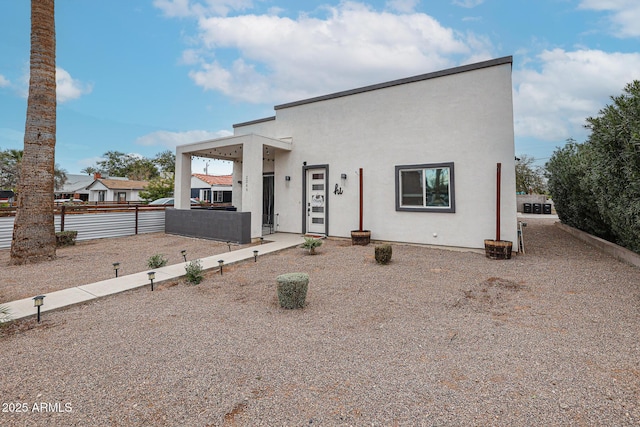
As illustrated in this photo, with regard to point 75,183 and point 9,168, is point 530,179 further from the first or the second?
point 75,183

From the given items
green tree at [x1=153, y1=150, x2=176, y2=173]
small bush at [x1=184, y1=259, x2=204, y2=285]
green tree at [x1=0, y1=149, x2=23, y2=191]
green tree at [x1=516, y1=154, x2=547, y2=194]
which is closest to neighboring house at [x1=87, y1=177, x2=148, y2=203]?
green tree at [x1=0, y1=149, x2=23, y2=191]

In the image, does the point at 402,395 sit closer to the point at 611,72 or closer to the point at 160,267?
the point at 160,267

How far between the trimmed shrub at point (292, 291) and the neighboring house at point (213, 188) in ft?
76.4

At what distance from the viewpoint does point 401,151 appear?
28.2ft

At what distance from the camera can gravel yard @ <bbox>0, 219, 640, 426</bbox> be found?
2.03 metres

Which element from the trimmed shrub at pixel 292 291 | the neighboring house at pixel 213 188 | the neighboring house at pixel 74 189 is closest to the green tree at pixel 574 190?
the trimmed shrub at pixel 292 291

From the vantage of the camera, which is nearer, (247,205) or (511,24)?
(247,205)

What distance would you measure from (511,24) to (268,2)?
8.54 metres

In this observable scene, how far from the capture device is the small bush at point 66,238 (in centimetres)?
870

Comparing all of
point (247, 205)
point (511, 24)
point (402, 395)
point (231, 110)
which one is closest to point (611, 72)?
point (511, 24)

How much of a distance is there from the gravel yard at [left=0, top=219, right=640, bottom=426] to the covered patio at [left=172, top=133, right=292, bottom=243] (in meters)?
3.97

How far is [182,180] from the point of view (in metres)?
10.9

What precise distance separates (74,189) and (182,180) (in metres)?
39.6

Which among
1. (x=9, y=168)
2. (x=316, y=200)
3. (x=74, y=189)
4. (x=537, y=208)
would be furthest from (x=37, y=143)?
(x=74, y=189)
